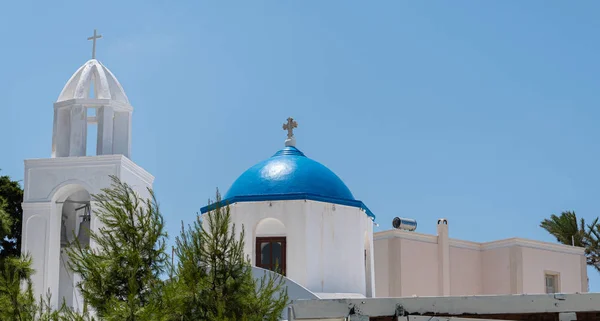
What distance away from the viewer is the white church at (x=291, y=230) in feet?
70.5

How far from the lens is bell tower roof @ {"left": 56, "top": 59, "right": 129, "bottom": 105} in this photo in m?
24.6

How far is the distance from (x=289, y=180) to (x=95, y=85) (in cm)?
568

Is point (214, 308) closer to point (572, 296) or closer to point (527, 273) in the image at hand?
point (572, 296)

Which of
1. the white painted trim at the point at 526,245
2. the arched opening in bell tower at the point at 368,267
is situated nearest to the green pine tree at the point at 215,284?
the arched opening in bell tower at the point at 368,267

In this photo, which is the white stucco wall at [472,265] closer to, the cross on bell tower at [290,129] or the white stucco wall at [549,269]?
the white stucco wall at [549,269]

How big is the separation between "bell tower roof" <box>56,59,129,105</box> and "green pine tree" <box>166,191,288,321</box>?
9.72 meters

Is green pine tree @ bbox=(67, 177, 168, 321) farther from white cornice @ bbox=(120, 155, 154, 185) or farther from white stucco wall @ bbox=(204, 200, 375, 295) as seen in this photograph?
white cornice @ bbox=(120, 155, 154, 185)

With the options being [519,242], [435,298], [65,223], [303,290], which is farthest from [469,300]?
[519,242]

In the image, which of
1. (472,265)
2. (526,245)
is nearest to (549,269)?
(526,245)

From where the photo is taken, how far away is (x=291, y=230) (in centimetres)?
2147

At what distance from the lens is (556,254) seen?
3145 centimetres

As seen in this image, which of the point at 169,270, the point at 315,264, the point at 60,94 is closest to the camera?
the point at 169,270

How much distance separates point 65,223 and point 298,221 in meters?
6.53

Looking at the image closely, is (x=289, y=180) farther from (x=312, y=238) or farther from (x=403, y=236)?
(x=403, y=236)
